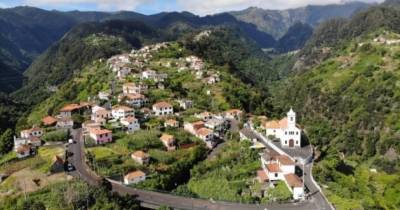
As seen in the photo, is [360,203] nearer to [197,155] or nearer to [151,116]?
[197,155]

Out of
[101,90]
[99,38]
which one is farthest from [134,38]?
[101,90]

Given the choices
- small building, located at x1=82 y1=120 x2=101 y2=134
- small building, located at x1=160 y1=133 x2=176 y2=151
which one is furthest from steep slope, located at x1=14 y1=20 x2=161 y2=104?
small building, located at x1=160 y1=133 x2=176 y2=151

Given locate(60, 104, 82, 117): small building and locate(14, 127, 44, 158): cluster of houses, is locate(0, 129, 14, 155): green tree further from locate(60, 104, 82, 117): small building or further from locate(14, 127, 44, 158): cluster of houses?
locate(60, 104, 82, 117): small building

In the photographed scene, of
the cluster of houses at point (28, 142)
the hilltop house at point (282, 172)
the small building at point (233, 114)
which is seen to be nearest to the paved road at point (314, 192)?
the hilltop house at point (282, 172)

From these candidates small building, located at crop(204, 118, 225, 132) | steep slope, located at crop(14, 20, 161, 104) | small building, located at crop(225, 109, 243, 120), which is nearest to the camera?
small building, located at crop(204, 118, 225, 132)

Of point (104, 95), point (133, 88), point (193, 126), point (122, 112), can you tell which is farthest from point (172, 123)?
point (104, 95)

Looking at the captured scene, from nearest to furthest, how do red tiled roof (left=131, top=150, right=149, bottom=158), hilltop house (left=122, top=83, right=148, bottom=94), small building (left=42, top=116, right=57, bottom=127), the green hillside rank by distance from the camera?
1. red tiled roof (left=131, top=150, right=149, bottom=158)
2. the green hillside
3. small building (left=42, top=116, right=57, bottom=127)
4. hilltop house (left=122, top=83, right=148, bottom=94)

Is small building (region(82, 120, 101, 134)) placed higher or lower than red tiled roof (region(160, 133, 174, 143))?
higher

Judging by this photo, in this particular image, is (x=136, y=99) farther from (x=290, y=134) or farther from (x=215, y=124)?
(x=290, y=134)
